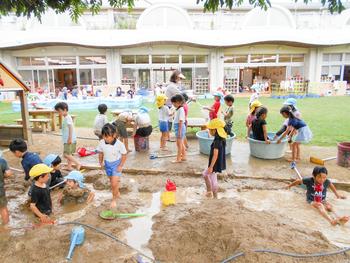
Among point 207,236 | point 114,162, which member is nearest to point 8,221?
point 114,162

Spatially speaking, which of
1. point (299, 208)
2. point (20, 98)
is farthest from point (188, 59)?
point (299, 208)

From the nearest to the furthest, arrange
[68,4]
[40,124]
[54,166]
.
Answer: [54,166]
[68,4]
[40,124]

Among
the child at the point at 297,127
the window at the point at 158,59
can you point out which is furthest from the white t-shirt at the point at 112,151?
the window at the point at 158,59

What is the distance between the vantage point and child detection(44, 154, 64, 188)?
4996 millimetres

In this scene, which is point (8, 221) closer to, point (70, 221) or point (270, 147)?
point (70, 221)

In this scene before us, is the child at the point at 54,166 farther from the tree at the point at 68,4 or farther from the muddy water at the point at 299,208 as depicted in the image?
the muddy water at the point at 299,208

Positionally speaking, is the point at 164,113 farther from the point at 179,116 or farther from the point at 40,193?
the point at 40,193

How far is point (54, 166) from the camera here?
200 inches

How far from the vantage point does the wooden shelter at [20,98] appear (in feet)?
24.5

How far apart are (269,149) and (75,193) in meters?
4.23

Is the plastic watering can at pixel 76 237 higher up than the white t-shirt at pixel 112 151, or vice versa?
the white t-shirt at pixel 112 151

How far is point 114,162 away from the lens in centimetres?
460

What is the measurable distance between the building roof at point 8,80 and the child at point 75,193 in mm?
4110

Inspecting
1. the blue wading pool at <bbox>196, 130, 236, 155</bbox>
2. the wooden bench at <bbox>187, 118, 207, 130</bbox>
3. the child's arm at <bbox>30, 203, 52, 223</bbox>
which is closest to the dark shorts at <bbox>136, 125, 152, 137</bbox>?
the blue wading pool at <bbox>196, 130, 236, 155</bbox>
